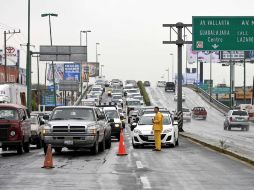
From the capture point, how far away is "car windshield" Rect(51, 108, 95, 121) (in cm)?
2614

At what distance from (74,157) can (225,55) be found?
397 ft

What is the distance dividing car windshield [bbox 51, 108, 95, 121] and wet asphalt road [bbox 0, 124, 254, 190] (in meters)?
2.21

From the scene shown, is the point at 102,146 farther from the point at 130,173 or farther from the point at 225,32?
the point at 225,32

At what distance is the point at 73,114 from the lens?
2627 cm

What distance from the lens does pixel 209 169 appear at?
1894 centimetres

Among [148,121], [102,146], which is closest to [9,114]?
[102,146]

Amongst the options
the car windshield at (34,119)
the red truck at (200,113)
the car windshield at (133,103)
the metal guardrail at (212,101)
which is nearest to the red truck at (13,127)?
the car windshield at (34,119)

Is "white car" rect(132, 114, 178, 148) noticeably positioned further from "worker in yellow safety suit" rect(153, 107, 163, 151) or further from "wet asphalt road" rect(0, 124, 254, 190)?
"wet asphalt road" rect(0, 124, 254, 190)

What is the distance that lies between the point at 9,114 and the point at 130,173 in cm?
1046

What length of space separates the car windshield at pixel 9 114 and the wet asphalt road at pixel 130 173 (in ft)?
11.6

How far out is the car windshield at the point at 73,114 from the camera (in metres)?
26.1

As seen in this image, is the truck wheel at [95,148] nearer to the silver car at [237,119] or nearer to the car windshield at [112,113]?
the car windshield at [112,113]

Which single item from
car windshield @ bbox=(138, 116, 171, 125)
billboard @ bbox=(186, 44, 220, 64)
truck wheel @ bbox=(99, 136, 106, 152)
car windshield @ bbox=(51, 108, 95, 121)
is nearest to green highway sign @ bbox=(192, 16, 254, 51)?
car windshield @ bbox=(138, 116, 171, 125)

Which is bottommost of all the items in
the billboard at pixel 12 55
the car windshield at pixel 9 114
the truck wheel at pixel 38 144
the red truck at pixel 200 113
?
the red truck at pixel 200 113
